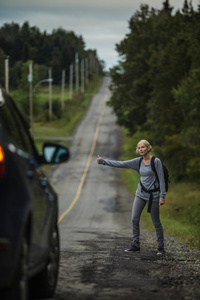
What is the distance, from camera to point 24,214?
4.51 metres

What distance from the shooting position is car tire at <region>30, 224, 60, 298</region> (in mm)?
5969

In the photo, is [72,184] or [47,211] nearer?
[47,211]

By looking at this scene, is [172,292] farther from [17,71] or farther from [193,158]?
[17,71]

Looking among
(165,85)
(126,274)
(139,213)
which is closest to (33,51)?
(165,85)

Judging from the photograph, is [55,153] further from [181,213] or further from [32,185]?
[181,213]

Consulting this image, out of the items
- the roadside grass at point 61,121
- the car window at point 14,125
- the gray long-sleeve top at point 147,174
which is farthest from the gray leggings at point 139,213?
the roadside grass at point 61,121

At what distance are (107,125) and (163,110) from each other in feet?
134

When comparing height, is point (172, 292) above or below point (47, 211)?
below

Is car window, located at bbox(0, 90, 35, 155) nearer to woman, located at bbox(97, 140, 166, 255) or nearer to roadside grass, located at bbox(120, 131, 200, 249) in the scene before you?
woman, located at bbox(97, 140, 166, 255)

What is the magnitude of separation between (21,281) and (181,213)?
85.8 feet

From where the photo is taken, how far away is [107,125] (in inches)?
3575

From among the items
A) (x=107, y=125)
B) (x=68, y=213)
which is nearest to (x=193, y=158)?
(x=68, y=213)

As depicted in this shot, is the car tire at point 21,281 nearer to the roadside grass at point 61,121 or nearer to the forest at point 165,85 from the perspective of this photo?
the forest at point 165,85

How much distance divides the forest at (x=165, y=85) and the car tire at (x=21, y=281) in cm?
2538
